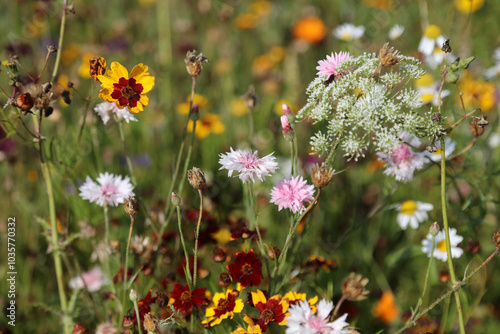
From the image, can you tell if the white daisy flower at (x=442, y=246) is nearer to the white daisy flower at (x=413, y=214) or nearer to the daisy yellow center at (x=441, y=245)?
the daisy yellow center at (x=441, y=245)

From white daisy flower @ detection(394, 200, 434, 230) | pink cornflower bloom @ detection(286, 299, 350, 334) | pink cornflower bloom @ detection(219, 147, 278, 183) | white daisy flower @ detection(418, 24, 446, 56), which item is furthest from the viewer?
white daisy flower @ detection(418, 24, 446, 56)

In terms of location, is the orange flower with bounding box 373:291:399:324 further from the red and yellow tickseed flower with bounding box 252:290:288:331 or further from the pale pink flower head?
the pale pink flower head

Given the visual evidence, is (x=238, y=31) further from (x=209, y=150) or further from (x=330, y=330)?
(x=330, y=330)

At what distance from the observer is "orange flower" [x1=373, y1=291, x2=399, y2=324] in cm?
156

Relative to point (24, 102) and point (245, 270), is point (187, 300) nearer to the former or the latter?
point (245, 270)

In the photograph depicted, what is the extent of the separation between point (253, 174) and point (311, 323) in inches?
12.8

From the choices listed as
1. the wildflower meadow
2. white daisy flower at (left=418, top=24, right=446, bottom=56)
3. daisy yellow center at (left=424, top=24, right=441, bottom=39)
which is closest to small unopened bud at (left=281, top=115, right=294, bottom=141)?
the wildflower meadow

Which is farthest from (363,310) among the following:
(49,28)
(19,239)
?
(49,28)

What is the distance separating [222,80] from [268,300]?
6.42 feet

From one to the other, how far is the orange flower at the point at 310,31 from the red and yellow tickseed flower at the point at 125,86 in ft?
6.84

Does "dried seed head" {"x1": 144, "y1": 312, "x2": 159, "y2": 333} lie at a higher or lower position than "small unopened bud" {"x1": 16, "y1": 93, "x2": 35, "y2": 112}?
lower

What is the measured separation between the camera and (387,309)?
158 cm

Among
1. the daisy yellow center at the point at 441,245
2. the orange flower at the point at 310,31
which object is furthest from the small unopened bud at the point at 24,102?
the orange flower at the point at 310,31

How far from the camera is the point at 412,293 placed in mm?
1739
